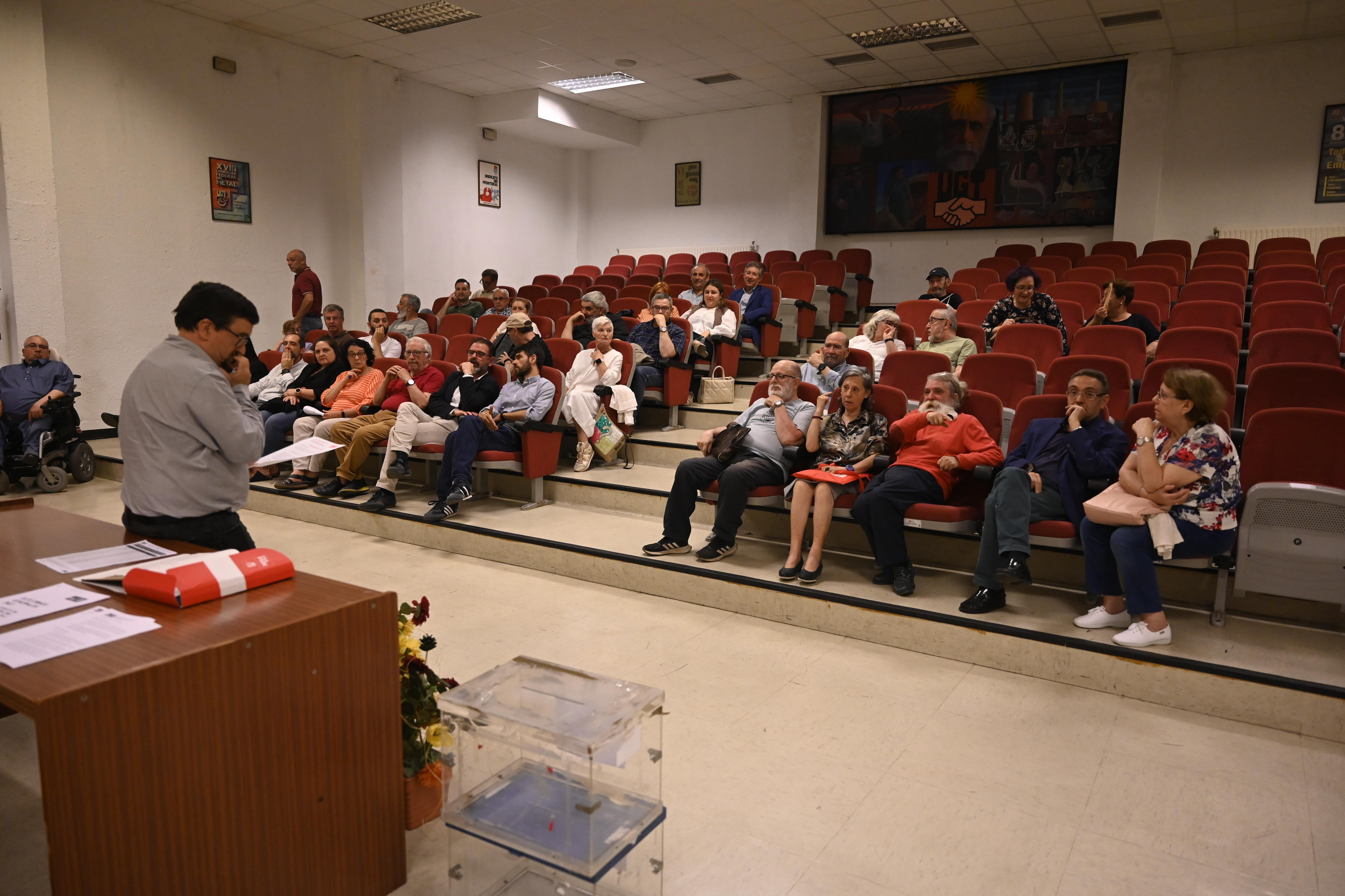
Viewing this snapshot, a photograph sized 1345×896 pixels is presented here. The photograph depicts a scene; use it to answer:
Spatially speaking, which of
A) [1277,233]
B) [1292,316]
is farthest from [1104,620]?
[1277,233]

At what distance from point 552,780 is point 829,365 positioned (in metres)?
3.19

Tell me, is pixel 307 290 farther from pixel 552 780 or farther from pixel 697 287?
pixel 552 780

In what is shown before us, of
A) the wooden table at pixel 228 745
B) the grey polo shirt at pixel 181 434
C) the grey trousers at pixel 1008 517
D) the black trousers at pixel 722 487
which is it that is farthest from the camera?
the black trousers at pixel 722 487

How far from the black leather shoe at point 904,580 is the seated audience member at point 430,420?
8.40 feet

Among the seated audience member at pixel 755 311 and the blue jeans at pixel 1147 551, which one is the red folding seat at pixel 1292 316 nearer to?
the blue jeans at pixel 1147 551

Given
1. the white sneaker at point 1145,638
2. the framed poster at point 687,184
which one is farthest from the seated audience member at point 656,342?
the framed poster at point 687,184

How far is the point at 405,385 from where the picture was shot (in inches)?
206

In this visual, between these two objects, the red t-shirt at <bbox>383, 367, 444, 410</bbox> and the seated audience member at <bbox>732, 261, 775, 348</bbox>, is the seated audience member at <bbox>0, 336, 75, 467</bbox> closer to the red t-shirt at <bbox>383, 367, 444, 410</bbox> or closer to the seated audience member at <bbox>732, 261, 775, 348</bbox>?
the red t-shirt at <bbox>383, 367, 444, 410</bbox>

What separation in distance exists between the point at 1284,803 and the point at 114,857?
2.64 metres

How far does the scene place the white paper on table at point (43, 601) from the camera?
151 centimetres

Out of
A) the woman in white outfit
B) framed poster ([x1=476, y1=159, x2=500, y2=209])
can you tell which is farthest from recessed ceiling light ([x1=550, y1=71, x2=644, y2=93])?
the woman in white outfit

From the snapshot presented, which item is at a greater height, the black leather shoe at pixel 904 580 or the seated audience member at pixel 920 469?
the seated audience member at pixel 920 469

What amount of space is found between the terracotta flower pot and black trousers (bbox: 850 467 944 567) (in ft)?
6.75

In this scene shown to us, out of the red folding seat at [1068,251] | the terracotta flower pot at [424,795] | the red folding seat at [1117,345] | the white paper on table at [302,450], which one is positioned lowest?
the terracotta flower pot at [424,795]
